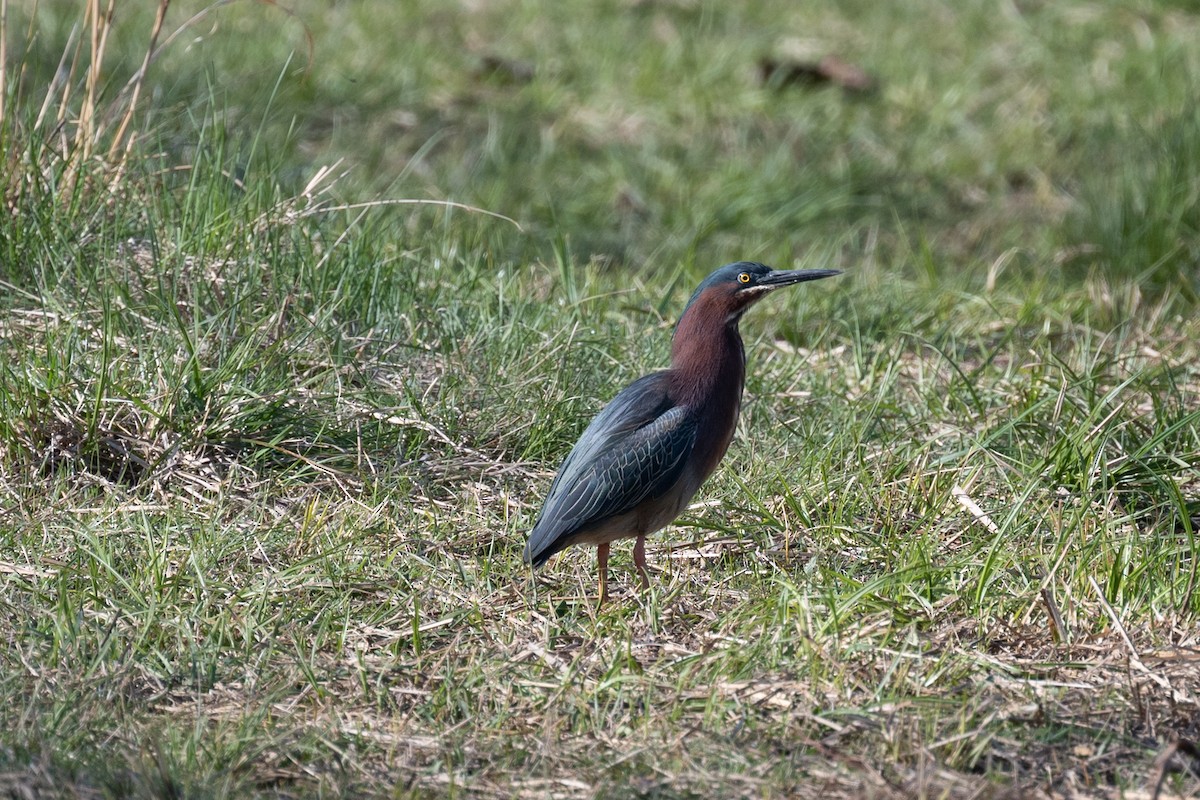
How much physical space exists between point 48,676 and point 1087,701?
2150 mm

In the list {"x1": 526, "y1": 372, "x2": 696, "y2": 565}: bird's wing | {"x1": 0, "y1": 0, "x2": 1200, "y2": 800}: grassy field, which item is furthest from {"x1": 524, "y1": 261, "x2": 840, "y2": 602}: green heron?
{"x1": 0, "y1": 0, "x2": 1200, "y2": 800}: grassy field

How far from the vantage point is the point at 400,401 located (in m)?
4.29

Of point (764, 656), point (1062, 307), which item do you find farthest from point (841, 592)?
Answer: point (1062, 307)

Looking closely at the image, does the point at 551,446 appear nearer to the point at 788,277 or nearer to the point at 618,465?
the point at 618,465

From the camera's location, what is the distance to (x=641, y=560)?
3.74 m

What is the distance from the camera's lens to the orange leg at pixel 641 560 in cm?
371

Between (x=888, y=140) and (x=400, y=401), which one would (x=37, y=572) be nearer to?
(x=400, y=401)

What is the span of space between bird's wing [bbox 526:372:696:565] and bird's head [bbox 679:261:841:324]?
0.26 meters

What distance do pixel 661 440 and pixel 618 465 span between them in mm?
134

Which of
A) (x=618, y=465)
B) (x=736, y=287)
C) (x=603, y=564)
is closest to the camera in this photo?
(x=618, y=465)

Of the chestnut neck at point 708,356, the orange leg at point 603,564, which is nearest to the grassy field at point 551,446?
the orange leg at point 603,564

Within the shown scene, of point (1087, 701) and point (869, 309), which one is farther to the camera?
point (869, 309)

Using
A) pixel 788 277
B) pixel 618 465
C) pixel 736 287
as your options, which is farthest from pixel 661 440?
pixel 788 277

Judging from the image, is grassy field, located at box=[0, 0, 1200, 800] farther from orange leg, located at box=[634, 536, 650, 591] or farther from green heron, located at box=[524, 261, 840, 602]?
green heron, located at box=[524, 261, 840, 602]
